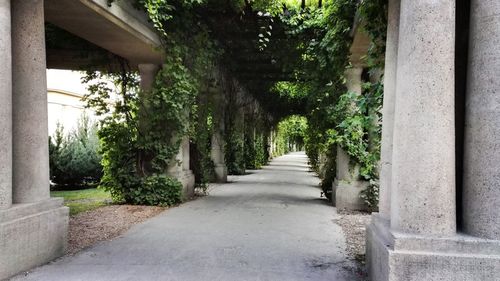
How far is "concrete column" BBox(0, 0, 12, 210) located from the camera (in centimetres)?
408

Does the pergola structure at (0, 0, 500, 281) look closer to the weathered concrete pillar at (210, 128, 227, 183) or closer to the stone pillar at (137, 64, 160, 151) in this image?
the stone pillar at (137, 64, 160, 151)

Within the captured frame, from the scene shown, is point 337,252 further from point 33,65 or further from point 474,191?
point 33,65

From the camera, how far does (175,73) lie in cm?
900

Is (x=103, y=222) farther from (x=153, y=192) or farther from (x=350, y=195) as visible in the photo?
(x=350, y=195)

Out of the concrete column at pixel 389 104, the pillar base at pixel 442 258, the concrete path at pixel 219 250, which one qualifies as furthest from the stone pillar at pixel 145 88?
the pillar base at pixel 442 258

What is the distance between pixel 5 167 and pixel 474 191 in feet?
14.2

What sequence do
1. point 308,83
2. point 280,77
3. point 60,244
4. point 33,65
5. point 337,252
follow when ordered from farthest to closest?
point 280,77
point 308,83
point 337,252
point 60,244
point 33,65

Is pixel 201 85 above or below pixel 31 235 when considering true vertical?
above

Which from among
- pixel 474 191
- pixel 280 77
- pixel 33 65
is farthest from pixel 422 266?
pixel 280 77

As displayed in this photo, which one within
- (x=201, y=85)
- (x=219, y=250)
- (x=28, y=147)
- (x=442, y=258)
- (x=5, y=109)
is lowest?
(x=219, y=250)

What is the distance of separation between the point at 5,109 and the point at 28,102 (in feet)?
1.77

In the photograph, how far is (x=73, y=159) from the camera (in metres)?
13.1

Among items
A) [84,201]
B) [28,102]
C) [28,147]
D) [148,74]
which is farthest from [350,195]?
[28,102]

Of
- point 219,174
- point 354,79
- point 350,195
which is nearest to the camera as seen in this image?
point 350,195
